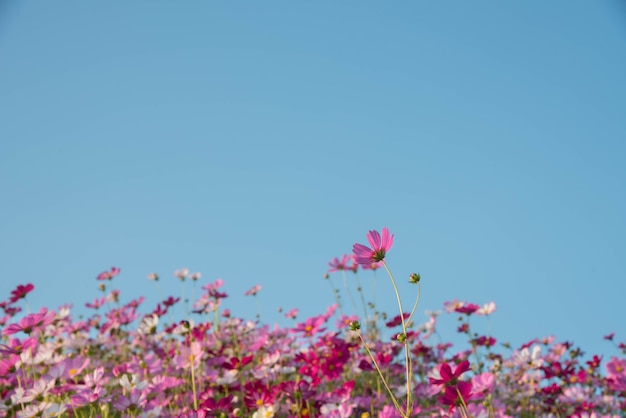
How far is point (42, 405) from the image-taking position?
257 centimetres

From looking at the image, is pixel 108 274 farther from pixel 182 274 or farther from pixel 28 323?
pixel 28 323

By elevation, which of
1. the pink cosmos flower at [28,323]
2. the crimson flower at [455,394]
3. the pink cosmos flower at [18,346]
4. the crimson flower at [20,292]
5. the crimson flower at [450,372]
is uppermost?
the crimson flower at [20,292]

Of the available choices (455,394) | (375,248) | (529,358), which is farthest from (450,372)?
(529,358)

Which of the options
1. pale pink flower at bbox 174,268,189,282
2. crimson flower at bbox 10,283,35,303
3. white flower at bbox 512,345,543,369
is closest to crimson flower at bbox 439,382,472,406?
white flower at bbox 512,345,543,369

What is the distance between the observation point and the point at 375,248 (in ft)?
5.79

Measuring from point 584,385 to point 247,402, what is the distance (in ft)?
10.7

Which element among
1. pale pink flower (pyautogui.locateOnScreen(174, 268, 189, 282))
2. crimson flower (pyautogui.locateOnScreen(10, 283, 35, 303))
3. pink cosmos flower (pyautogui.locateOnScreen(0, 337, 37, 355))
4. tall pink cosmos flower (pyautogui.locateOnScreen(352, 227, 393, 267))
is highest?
pale pink flower (pyautogui.locateOnScreen(174, 268, 189, 282))

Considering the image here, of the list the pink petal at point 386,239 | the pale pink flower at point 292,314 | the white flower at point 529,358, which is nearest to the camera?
the pink petal at point 386,239

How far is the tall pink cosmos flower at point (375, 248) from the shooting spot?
1.76 metres

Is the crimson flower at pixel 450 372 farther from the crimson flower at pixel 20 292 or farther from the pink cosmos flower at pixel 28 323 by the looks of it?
the crimson flower at pixel 20 292

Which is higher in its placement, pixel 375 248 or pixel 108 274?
pixel 108 274

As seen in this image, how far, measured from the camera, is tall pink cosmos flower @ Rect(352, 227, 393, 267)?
69.1 inches

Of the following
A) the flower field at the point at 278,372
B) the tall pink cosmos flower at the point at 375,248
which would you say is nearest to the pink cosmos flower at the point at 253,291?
the flower field at the point at 278,372

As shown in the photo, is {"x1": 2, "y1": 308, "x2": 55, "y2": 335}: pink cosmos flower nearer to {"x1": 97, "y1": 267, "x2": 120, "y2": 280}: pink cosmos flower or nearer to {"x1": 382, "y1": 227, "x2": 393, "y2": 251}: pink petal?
{"x1": 382, "y1": 227, "x2": 393, "y2": 251}: pink petal
